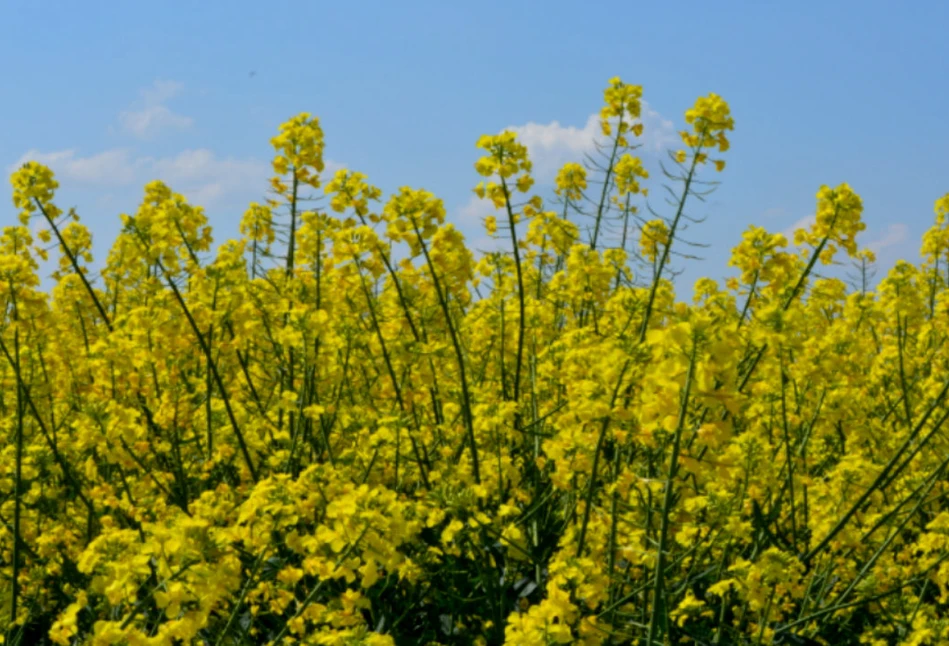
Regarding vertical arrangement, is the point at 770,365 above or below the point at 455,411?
above

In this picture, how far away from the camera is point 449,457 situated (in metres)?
4.98

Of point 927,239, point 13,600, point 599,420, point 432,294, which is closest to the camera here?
Result: point 599,420

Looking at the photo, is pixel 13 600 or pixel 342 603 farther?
pixel 13 600

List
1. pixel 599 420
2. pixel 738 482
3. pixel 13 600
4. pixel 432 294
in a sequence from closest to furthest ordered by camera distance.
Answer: pixel 599 420 → pixel 13 600 → pixel 738 482 → pixel 432 294

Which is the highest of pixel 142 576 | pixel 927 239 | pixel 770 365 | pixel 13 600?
pixel 927 239

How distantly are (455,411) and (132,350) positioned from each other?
1402 millimetres

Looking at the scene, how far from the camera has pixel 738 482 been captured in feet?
15.6

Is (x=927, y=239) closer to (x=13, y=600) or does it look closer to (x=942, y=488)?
(x=942, y=488)

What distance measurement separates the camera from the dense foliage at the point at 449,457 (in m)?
3.22

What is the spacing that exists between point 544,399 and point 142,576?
8.42 ft

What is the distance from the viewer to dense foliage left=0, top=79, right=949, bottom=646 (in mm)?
3223

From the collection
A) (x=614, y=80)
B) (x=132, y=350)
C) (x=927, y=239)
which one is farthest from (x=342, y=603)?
(x=927, y=239)

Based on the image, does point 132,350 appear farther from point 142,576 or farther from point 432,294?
point 142,576

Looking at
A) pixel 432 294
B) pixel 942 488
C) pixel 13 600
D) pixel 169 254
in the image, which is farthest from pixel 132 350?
pixel 942 488
